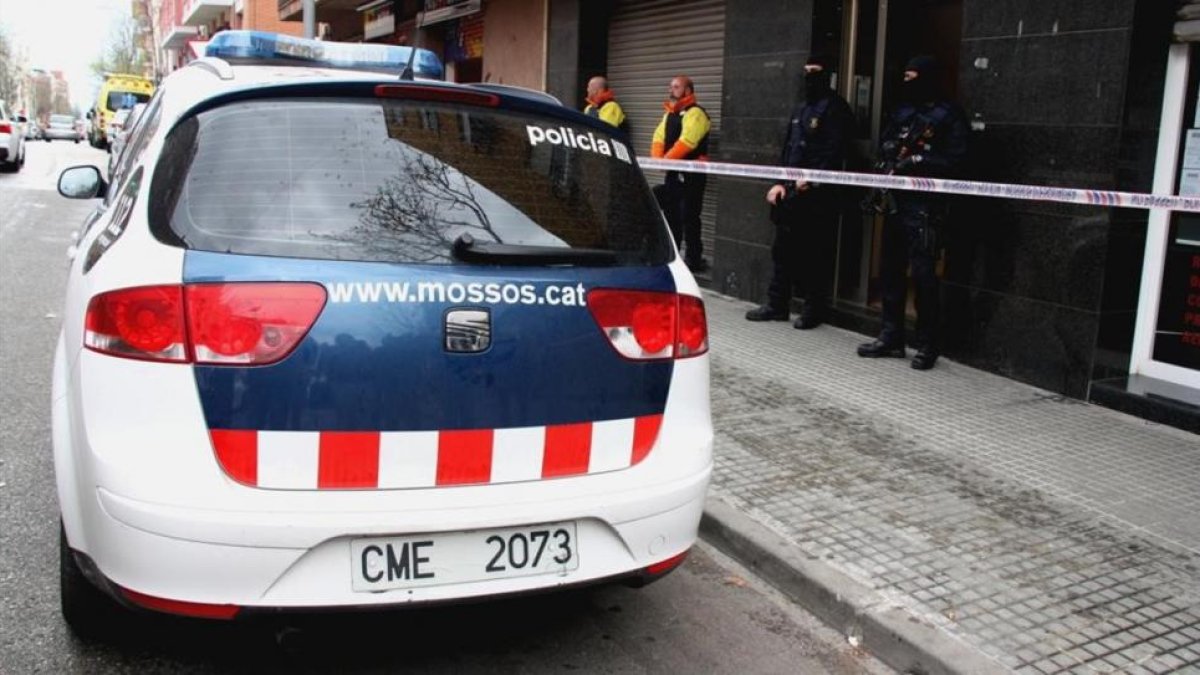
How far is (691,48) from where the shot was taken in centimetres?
1062

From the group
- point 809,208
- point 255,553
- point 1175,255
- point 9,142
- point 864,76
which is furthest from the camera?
point 9,142

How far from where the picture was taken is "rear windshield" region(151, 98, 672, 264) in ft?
8.86

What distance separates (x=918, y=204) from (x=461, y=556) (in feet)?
15.5

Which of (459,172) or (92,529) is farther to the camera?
(459,172)

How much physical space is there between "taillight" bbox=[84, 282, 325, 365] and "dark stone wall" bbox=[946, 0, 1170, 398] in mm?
4936

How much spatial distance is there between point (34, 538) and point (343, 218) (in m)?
2.16

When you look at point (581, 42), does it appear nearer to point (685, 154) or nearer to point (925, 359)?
point (685, 154)

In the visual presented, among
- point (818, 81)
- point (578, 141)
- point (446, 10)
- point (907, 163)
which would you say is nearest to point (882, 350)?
point (907, 163)

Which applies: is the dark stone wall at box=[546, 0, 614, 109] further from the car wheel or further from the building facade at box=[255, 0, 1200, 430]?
the car wheel

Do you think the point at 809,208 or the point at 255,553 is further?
the point at 809,208

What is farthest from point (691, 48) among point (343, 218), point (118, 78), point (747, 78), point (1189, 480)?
point (118, 78)

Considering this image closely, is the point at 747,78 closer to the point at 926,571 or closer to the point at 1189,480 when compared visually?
the point at 1189,480

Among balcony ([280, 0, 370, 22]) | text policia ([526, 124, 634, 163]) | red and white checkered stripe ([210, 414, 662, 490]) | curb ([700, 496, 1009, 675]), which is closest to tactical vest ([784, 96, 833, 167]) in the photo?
curb ([700, 496, 1009, 675])

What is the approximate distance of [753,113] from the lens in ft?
29.6
